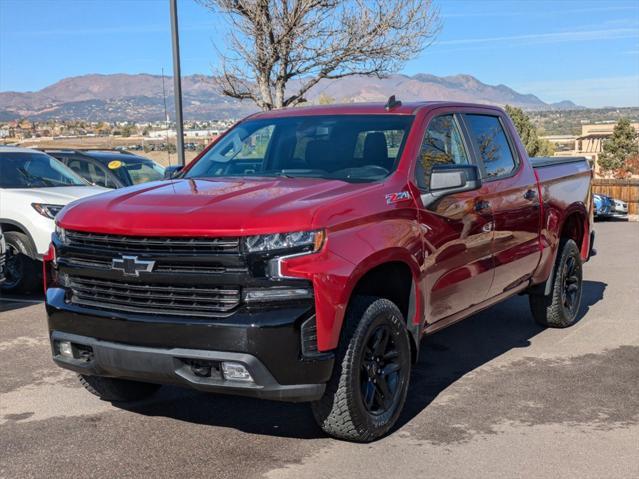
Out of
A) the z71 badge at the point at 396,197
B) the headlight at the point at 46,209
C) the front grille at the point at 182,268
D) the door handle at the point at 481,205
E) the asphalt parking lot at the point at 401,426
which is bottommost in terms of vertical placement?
the asphalt parking lot at the point at 401,426

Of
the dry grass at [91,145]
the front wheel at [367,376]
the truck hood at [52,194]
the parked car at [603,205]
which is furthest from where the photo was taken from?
the dry grass at [91,145]

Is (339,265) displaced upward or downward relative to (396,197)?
downward

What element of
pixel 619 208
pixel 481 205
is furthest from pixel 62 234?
pixel 619 208

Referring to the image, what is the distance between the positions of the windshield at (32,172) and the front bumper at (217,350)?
19.9ft

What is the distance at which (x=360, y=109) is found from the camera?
5.80 meters

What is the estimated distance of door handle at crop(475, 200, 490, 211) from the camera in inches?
225

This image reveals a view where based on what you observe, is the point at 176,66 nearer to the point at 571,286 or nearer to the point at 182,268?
the point at 571,286

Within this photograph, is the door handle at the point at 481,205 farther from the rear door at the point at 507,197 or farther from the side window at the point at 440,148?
the side window at the point at 440,148

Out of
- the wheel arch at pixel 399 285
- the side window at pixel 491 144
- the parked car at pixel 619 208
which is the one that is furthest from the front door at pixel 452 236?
the parked car at pixel 619 208

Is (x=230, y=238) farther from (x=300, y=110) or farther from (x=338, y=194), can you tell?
(x=300, y=110)

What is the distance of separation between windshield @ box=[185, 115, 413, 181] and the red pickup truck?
0.01 metres

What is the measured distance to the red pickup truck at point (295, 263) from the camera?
4105 mm

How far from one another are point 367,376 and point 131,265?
1418 mm

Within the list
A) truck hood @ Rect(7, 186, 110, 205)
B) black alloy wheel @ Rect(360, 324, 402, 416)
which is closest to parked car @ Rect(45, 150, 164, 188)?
truck hood @ Rect(7, 186, 110, 205)
